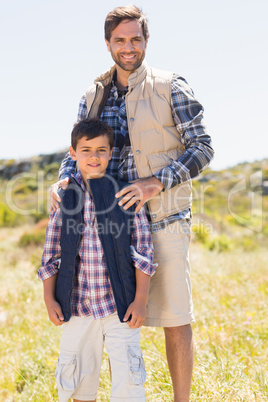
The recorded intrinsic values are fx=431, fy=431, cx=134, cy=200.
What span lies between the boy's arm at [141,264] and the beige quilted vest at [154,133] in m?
0.18

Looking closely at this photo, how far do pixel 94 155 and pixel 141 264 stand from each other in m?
0.70

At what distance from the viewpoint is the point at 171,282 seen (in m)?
2.65

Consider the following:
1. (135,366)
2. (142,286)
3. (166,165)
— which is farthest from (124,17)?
(135,366)

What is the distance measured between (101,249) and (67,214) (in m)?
0.28

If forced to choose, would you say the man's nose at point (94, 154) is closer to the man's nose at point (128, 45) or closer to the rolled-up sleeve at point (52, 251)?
the rolled-up sleeve at point (52, 251)

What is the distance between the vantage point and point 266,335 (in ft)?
12.5

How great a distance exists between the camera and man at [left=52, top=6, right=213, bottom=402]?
2.60 meters

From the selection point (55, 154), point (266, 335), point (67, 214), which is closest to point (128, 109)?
point (67, 214)

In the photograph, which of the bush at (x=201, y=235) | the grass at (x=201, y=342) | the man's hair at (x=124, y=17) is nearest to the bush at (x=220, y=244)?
the bush at (x=201, y=235)

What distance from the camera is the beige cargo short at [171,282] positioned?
263 cm

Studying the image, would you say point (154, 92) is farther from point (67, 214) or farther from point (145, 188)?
point (67, 214)

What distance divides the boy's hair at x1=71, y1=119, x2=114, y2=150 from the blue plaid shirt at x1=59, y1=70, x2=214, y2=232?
0.17 m

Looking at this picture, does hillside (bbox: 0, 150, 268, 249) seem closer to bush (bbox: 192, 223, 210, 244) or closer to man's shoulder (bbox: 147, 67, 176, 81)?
bush (bbox: 192, 223, 210, 244)

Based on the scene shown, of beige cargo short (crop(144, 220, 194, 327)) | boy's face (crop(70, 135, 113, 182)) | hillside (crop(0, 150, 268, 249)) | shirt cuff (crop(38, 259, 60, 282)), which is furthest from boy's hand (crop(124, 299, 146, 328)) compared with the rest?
hillside (crop(0, 150, 268, 249))
